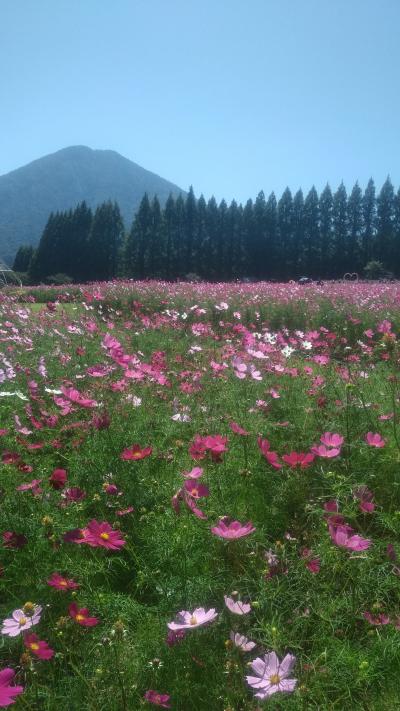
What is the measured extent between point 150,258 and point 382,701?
1665 inches

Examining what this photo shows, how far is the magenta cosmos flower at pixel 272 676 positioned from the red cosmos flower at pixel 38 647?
16.3 inches

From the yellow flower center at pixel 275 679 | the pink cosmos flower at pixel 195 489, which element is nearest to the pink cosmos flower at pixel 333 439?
the pink cosmos flower at pixel 195 489

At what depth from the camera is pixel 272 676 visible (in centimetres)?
109

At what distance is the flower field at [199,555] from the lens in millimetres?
1250

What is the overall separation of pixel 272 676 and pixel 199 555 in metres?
0.63

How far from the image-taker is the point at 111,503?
1929mm

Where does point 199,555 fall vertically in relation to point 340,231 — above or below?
below

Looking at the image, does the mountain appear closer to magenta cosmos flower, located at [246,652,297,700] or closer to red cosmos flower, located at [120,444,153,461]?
red cosmos flower, located at [120,444,153,461]

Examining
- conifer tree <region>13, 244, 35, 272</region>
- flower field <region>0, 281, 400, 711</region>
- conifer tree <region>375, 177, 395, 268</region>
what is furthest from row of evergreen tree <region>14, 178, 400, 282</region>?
flower field <region>0, 281, 400, 711</region>

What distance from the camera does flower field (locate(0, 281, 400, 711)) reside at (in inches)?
49.2

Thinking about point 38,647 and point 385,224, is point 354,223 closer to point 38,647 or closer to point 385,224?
point 385,224

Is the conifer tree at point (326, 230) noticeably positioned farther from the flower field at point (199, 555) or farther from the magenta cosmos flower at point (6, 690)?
the magenta cosmos flower at point (6, 690)

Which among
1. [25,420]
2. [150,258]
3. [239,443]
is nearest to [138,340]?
[25,420]

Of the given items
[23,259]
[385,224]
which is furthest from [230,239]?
[23,259]
